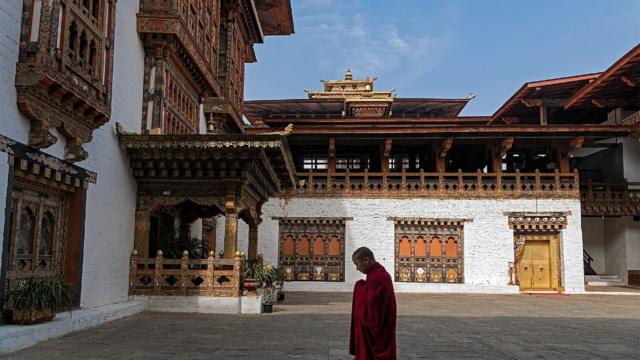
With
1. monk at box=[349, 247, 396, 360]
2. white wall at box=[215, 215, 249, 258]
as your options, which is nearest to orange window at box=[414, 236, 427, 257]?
white wall at box=[215, 215, 249, 258]

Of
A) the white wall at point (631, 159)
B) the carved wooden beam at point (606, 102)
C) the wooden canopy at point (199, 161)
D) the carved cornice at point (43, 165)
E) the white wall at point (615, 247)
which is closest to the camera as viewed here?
the carved cornice at point (43, 165)

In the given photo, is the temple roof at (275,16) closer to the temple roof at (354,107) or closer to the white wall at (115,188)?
the temple roof at (354,107)

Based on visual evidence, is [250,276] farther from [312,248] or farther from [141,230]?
[312,248]

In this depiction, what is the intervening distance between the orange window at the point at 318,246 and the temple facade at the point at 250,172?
4cm

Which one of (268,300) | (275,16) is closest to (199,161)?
(268,300)

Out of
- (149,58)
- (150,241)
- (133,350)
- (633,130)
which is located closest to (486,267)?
(633,130)

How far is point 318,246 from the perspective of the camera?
20688 millimetres

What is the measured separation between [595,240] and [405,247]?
9792mm

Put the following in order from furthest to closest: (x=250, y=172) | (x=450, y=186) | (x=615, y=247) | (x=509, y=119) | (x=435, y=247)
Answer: (x=509, y=119), (x=615, y=247), (x=450, y=186), (x=435, y=247), (x=250, y=172)

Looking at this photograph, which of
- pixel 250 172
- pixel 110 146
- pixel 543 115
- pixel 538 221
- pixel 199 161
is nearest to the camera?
pixel 110 146

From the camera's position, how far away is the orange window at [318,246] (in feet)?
67.7

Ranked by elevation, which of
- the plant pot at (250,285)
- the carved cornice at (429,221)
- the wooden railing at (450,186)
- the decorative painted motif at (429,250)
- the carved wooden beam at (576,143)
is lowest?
the plant pot at (250,285)

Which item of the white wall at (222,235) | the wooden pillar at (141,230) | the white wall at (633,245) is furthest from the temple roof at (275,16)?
the white wall at (633,245)

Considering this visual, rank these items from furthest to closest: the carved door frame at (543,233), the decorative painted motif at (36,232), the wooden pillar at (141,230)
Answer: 1. the carved door frame at (543,233)
2. the wooden pillar at (141,230)
3. the decorative painted motif at (36,232)
